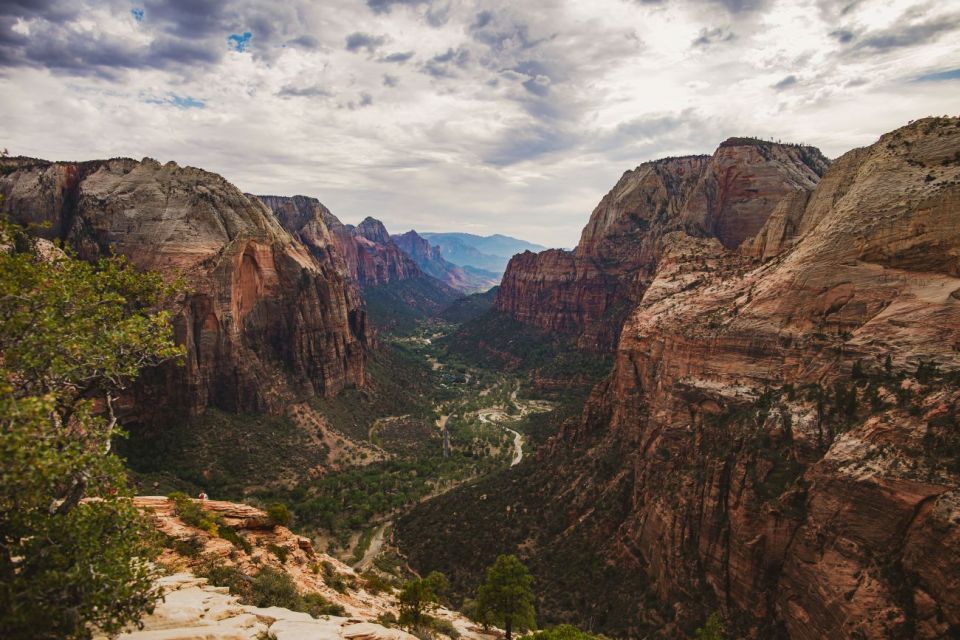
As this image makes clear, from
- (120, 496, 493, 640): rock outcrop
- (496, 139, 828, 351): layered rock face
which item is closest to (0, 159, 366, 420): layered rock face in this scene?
(120, 496, 493, 640): rock outcrop

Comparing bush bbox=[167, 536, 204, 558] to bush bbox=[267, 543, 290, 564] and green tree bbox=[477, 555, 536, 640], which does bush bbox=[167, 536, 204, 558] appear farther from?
green tree bbox=[477, 555, 536, 640]

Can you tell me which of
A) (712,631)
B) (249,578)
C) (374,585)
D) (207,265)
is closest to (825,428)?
(712,631)

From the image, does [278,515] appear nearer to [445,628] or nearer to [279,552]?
[279,552]

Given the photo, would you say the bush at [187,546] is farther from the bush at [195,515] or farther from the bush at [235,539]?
the bush at [235,539]

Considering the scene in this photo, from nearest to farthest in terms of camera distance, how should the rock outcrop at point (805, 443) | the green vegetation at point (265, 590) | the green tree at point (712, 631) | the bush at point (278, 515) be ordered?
the green vegetation at point (265, 590), the rock outcrop at point (805, 443), the green tree at point (712, 631), the bush at point (278, 515)

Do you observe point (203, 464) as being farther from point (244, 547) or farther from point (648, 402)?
point (648, 402)

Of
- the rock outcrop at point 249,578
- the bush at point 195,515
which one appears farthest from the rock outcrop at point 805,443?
the bush at point 195,515

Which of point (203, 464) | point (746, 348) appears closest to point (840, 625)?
point (746, 348)
